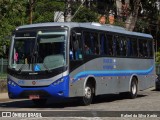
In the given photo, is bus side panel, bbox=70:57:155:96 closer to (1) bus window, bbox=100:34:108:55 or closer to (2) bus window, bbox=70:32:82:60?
(1) bus window, bbox=100:34:108:55

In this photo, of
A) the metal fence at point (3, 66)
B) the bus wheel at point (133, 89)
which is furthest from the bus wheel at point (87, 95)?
the metal fence at point (3, 66)

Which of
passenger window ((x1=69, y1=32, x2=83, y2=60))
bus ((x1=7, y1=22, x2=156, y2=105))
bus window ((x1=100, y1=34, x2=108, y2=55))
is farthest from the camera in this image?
bus window ((x1=100, y1=34, x2=108, y2=55))

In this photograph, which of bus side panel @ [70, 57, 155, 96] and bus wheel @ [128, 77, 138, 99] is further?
bus wheel @ [128, 77, 138, 99]

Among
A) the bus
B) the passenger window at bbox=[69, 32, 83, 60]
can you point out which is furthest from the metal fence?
the passenger window at bbox=[69, 32, 83, 60]

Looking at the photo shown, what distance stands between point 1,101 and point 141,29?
2938cm

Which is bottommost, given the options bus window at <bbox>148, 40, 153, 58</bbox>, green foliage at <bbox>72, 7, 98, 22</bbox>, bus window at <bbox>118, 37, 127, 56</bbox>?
bus window at <bbox>148, 40, 153, 58</bbox>

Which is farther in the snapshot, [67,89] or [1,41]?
[1,41]

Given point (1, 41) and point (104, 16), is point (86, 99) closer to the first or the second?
point (1, 41)

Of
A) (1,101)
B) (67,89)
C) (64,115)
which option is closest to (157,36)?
(1,101)

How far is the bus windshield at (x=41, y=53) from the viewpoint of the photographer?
17.4m

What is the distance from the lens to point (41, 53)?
57.8 ft

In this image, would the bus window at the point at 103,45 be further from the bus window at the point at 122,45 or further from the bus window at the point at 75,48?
the bus window at the point at 75,48

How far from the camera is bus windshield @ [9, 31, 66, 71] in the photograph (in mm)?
17422

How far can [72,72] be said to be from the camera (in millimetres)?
17734
